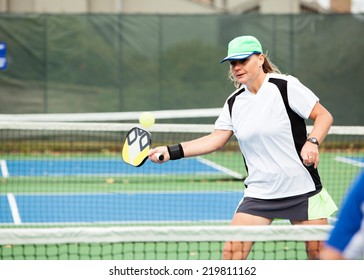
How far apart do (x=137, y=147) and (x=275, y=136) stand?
82 centimetres

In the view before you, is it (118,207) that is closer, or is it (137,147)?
(137,147)

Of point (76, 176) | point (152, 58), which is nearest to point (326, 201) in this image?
point (76, 176)

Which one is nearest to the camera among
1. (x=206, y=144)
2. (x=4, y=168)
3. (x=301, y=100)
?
(x=301, y=100)

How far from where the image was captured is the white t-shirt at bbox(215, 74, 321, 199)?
4.41 m

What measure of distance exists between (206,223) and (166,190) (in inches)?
→ 90.6

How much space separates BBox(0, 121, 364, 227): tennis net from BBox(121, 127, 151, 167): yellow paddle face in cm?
268

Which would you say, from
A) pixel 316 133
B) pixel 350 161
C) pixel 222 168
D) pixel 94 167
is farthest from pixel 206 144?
pixel 350 161

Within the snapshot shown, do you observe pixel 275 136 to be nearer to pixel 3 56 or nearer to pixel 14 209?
pixel 14 209

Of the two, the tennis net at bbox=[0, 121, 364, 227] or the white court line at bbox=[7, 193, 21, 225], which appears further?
the tennis net at bbox=[0, 121, 364, 227]

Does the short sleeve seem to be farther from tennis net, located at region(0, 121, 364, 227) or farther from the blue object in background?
the blue object in background

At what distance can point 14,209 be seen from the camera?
28.5ft

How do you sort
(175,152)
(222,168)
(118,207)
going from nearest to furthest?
(175,152), (118,207), (222,168)

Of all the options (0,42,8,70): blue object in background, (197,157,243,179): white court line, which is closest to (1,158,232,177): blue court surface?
(197,157,243,179): white court line

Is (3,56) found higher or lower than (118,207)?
higher
